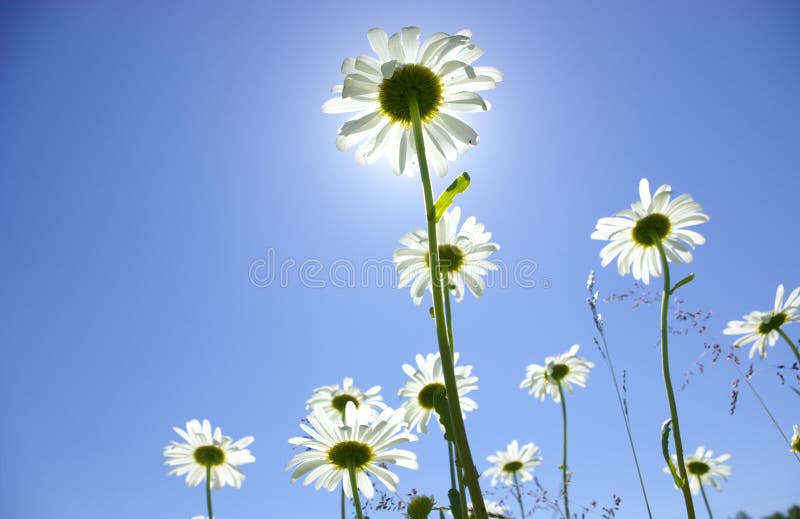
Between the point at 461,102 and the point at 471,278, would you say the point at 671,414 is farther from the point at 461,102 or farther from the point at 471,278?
the point at 461,102

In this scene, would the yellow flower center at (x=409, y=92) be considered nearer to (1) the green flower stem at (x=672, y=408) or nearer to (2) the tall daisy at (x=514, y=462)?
(1) the green flower stem at (x=672, y=408)

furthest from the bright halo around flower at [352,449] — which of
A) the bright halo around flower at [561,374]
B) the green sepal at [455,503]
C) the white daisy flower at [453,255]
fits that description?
the bright halo around flower at [561,374]

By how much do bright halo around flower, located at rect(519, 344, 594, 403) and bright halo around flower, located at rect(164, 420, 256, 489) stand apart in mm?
3098

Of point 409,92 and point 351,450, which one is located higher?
point 409,92

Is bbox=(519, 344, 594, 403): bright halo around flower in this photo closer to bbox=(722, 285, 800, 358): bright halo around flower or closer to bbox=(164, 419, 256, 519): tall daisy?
bbox=(722, 285, 800, 358): bright halo around flower

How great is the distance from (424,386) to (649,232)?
2.01 metres

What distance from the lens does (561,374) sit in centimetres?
537

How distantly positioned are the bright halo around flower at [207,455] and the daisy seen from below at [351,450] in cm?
212

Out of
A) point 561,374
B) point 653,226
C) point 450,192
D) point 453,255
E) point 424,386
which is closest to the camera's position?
point 450,192

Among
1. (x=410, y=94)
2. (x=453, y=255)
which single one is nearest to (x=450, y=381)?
(x=410, y=94)

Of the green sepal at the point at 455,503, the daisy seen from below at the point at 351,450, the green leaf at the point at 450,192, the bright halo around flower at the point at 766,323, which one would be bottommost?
the green sepal at the point at 455,503

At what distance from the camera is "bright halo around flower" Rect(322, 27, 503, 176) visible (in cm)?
221

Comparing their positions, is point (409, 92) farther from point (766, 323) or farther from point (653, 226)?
point (766, 323)

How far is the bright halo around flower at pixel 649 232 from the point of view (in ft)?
11.2
